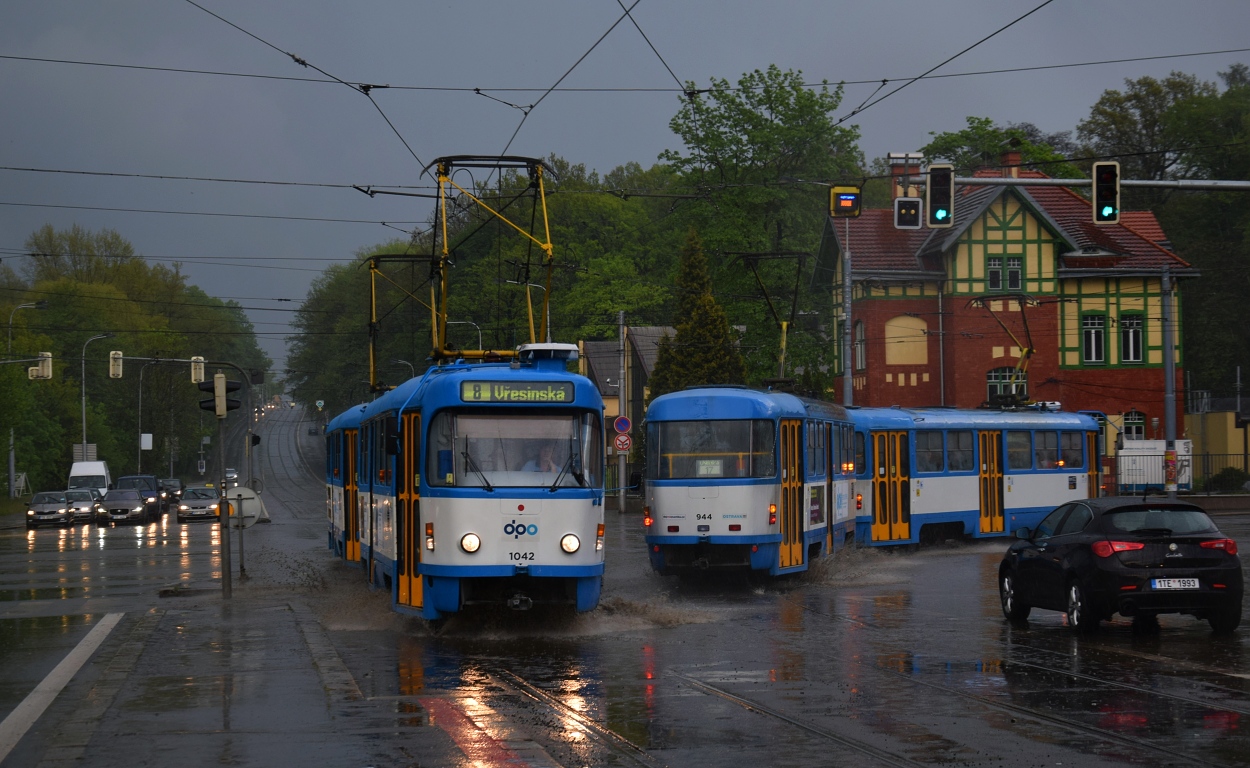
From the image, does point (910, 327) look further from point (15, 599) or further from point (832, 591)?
point (15, 599)

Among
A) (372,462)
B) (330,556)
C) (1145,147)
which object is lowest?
(330,556)

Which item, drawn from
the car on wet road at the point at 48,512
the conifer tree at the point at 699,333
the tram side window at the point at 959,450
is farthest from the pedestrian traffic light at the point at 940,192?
the car on wet road at the point at 48,512

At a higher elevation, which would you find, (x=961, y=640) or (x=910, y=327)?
(x=910, y=327)

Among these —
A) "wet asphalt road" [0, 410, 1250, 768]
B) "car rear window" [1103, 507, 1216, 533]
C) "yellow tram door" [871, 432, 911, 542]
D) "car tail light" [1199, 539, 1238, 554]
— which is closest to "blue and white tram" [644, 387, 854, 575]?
"wet asphalt road" [0, 410, 1250, 768]

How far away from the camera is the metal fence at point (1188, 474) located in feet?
167

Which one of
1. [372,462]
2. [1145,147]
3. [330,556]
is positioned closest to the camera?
[372,462]

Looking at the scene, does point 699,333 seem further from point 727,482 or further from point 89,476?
point 727,482

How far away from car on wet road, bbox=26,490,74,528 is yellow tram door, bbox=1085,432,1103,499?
37514mm

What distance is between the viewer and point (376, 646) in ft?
50.5

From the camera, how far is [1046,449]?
35.3 metres

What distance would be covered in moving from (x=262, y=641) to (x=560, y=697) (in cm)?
549

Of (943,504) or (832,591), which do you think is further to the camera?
(943,504)

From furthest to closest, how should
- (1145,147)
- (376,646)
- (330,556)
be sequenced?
(1145,147), (330,556), (376,646)

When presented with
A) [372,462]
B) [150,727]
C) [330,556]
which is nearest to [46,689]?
[150,727]
